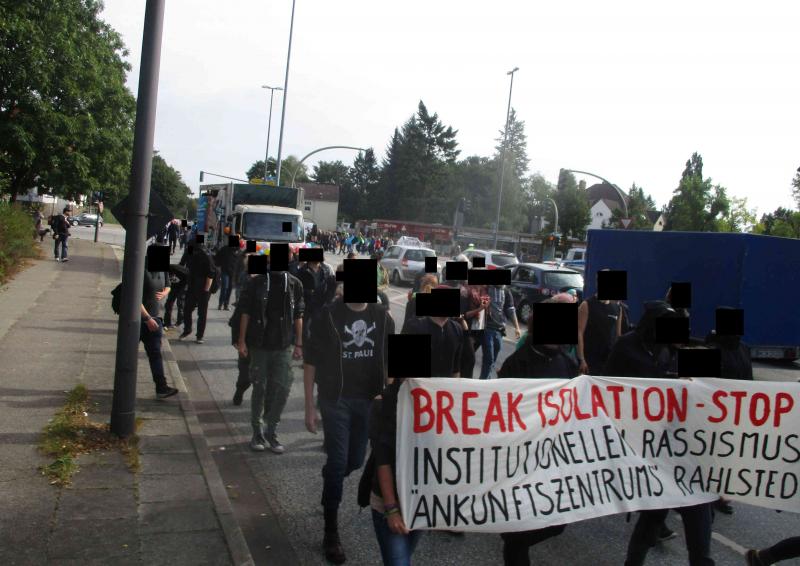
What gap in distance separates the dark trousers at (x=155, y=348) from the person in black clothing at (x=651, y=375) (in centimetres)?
469

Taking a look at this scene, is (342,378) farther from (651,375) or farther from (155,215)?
(155,215)

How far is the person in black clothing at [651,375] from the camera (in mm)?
4250

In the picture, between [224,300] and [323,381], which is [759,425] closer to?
[323,381]

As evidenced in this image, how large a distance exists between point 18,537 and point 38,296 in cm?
1263

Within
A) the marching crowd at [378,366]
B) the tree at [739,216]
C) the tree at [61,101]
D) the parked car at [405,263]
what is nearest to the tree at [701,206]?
the tree at [739,216]

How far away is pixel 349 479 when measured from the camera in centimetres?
620

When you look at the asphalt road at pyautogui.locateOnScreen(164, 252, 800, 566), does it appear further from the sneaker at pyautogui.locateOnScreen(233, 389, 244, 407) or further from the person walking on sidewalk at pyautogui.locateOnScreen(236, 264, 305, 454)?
the sneaker at pyautogui.locateOnScreen(233, 389, 244, 407)

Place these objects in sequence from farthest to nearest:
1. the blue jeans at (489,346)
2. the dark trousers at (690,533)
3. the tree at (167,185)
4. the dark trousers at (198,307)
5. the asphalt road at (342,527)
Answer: the tree at (167,185) < the dark trousers at (198,307) < the blue jeans at (489,346) < the asphalt road at (342,527) < the dark trousers at (690,533)

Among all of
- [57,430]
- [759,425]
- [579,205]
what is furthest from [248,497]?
[579,205]

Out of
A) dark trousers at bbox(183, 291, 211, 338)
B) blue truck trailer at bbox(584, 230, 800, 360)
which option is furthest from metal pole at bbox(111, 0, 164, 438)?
blue truck trailer at bbox(584, 230, 800, 360)

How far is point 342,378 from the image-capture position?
463 cm

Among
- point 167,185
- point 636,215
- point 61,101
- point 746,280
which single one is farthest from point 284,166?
point 746,280

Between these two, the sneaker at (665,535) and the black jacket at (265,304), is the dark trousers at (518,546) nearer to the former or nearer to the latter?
the sneaker at (665,535)

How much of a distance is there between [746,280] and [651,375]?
9743 mm
